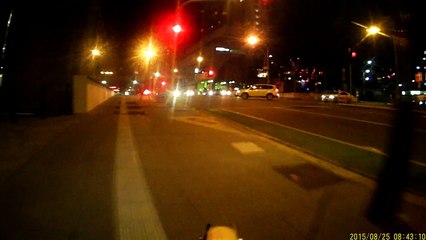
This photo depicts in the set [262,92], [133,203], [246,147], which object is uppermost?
[262,92]

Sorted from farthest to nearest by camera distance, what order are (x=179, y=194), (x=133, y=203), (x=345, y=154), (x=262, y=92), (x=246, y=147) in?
(x=262, y=92), (x=246, y=147), (x=345, y=154), (x=179, y=194), (x=133, y=203)

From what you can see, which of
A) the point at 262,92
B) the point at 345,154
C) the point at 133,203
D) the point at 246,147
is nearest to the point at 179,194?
the point at 133,203

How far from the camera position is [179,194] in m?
8.59

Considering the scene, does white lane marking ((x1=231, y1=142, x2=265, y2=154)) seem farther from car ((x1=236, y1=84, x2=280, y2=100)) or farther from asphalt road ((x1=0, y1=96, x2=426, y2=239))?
car ((x1=236, y1=84, x2=280, y2=100))

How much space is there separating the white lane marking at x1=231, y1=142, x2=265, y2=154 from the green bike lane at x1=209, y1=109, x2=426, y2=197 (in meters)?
1.09

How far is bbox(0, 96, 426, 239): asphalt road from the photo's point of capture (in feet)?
21.8

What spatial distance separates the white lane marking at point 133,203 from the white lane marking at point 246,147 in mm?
2854

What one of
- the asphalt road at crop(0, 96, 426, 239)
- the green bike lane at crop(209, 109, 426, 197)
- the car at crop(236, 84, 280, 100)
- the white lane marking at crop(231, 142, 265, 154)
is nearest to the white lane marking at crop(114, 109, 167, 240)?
the asphalt road at crop(0, 96, 426, 239)

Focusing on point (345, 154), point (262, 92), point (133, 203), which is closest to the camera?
point (133, 203)

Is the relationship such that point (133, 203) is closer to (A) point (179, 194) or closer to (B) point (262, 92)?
(A) point (179, 194)

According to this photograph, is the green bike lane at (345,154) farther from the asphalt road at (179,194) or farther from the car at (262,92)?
the car at (262,92)

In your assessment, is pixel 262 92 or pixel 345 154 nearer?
pixel 345 154

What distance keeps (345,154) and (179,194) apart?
5593 mm

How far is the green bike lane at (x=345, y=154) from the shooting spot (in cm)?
979
